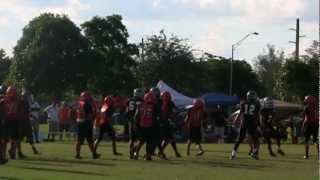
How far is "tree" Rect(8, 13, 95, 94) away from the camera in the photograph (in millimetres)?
82062

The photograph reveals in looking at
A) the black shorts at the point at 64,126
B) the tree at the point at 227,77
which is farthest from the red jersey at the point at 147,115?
the tree at the point at 227,77

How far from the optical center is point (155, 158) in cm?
2514

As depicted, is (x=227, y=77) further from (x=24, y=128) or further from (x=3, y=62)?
(x=24, y=128)

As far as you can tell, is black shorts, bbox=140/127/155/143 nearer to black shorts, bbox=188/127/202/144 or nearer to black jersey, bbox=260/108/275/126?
black shorts, bbox=188/127/202/144

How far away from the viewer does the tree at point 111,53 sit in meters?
86.1

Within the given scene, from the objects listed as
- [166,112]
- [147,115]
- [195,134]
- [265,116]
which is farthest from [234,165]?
[265,116]

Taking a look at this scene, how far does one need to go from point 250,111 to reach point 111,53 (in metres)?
65.3

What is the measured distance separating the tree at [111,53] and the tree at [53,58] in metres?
1.95

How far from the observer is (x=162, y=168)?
20750mm

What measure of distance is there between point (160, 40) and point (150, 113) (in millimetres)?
67039

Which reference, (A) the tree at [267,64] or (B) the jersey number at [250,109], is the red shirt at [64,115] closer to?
(B) the jersey number at [250,109]

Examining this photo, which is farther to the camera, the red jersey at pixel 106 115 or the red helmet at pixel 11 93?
the red jersey at pixel 106 115

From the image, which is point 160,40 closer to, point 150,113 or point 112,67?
point 112,67

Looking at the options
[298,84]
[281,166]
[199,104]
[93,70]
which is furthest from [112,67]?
[281,166]
